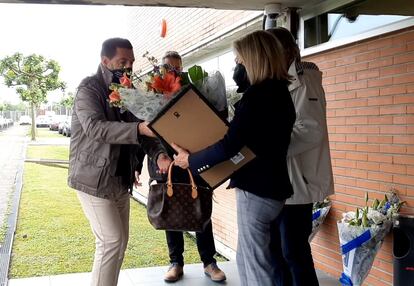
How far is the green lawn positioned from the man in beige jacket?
2.47 m

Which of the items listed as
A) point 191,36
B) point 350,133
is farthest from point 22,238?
point 350,133

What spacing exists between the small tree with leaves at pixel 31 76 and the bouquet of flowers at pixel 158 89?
2745 centimetres

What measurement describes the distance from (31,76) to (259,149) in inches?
1138

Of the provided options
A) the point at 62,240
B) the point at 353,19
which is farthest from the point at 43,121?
the point at 353,19

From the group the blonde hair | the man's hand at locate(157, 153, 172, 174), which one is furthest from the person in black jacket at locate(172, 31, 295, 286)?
the man's hand at locate(157, 153, 172, 174)

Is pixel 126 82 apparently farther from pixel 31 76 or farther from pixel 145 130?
pixel 31 76

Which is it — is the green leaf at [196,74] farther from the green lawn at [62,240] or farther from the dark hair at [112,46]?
the green lawn at [62,240]

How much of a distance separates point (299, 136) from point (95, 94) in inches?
48.4

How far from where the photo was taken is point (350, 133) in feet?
12.4

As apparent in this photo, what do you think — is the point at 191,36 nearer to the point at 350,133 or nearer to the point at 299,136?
the point at 350,133

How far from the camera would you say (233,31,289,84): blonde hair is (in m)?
2.35

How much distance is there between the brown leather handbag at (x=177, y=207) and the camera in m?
2.64

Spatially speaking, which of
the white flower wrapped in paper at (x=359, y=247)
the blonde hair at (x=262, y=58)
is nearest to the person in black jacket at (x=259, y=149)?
the blonde hair at (x=262, y=58)

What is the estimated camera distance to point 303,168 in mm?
2928
